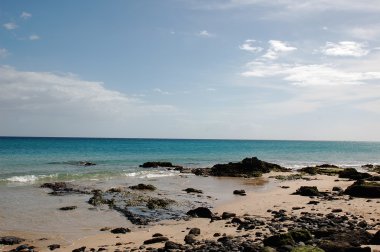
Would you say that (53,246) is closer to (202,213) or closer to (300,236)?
(202,213)

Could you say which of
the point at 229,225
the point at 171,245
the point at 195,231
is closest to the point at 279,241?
the point at 171,245

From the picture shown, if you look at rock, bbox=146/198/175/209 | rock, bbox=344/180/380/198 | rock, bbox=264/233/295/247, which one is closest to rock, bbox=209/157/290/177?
rock, bbox=344/180/380/198

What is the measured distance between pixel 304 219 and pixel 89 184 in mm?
24494

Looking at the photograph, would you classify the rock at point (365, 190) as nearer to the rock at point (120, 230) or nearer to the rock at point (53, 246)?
the rock at point (120, 230)

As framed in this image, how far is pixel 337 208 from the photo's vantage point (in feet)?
79.7

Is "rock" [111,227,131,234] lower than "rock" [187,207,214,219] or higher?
lower

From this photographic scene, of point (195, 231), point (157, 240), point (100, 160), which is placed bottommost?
point (100, 160)

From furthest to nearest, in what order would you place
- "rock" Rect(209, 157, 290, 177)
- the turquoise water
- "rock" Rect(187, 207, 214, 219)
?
"rock" Rect(209, 157, 290, 177) → the turquoise water → "rock" Rect(187, 207, 214, 219)

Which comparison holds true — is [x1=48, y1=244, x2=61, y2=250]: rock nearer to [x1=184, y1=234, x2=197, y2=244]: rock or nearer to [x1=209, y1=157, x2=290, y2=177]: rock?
[x1=184, y1=234, x2=197, y2=244]: rock

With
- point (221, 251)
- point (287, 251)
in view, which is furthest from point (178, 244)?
point (287, 251)

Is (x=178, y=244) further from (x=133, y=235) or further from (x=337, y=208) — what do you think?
(x=337, y=208)

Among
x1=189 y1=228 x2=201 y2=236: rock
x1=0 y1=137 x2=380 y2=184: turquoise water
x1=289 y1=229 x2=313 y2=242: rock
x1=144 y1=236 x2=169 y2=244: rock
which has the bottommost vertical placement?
x1=0 y1=137 x2=380 y2=184: turquoise water

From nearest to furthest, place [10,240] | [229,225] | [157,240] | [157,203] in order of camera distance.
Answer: [157,240]
[10,240]
[229,225]
[157,203]

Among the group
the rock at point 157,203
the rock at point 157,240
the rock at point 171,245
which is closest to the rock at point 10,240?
the rock at point 157,240
